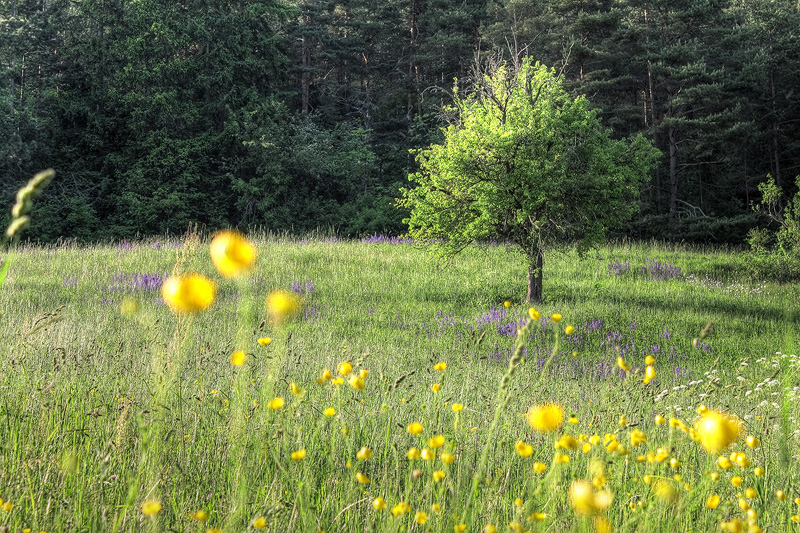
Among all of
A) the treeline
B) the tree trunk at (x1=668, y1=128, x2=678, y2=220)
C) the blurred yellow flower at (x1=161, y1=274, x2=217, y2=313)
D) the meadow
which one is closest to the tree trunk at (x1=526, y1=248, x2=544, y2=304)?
the meadow

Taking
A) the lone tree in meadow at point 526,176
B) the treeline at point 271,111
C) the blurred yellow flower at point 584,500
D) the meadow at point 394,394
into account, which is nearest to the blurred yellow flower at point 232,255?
the meadow at point 394,394

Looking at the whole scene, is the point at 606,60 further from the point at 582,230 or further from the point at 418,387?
the point at 418,387

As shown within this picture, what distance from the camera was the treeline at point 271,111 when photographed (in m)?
23.3

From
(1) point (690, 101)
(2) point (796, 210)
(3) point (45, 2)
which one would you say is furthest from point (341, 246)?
(3) point (45, 2)

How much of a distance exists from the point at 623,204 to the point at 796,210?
5.20 metres

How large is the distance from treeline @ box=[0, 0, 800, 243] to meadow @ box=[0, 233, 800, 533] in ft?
31.2

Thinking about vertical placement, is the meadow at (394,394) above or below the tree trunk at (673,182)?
below

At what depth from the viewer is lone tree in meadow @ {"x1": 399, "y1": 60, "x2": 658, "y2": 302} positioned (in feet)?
31.1

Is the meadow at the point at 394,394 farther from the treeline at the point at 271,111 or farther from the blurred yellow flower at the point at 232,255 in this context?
the treeline at the point at 271,111

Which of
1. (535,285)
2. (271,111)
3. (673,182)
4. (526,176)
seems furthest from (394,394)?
(271,111)

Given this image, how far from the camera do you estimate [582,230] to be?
9945mm

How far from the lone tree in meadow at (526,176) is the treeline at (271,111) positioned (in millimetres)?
13214

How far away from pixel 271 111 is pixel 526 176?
18853mm

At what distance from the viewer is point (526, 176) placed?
374 inches
